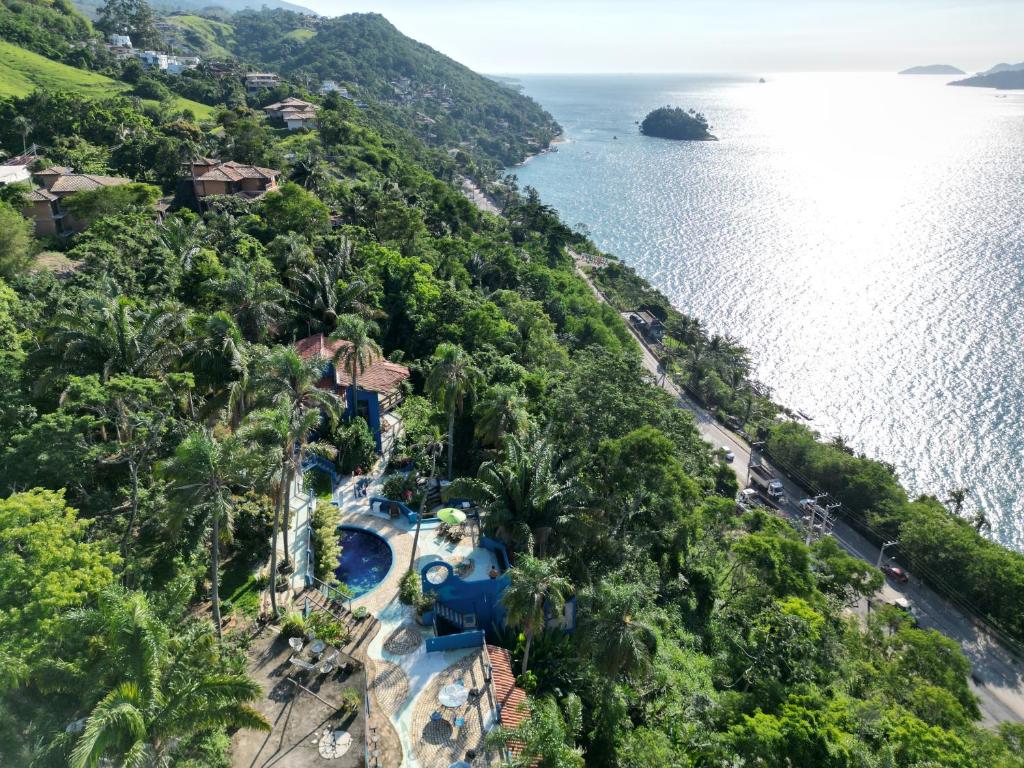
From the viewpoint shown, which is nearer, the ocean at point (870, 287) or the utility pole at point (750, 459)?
the utility pole at point (750, 459)

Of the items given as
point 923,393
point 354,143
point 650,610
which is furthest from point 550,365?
point 354,143

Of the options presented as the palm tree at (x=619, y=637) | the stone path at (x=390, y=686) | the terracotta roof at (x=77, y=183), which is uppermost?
the terracotta roof at (x=77, y=183)

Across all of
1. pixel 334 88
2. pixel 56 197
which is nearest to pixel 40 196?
pixel 56 197

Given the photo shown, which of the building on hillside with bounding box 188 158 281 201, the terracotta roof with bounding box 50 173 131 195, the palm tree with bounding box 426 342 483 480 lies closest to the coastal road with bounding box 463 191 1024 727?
the palm tree with bounding box 426 342 483 480

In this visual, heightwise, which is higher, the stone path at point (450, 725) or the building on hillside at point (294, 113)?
the building on hillside at point (294, 113)

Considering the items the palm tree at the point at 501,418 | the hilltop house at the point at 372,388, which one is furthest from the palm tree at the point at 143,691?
the hilltop house at the point at 372,388

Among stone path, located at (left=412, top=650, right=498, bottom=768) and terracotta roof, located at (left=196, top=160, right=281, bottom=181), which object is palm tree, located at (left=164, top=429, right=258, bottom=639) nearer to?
stone path, located at (left=412, top=650, right=498, bottom=768)

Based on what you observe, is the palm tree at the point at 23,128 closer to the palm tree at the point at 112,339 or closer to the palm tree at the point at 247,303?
the palm tree at the point at 247,303

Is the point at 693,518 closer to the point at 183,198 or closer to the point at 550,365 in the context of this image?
the point at 550,365
